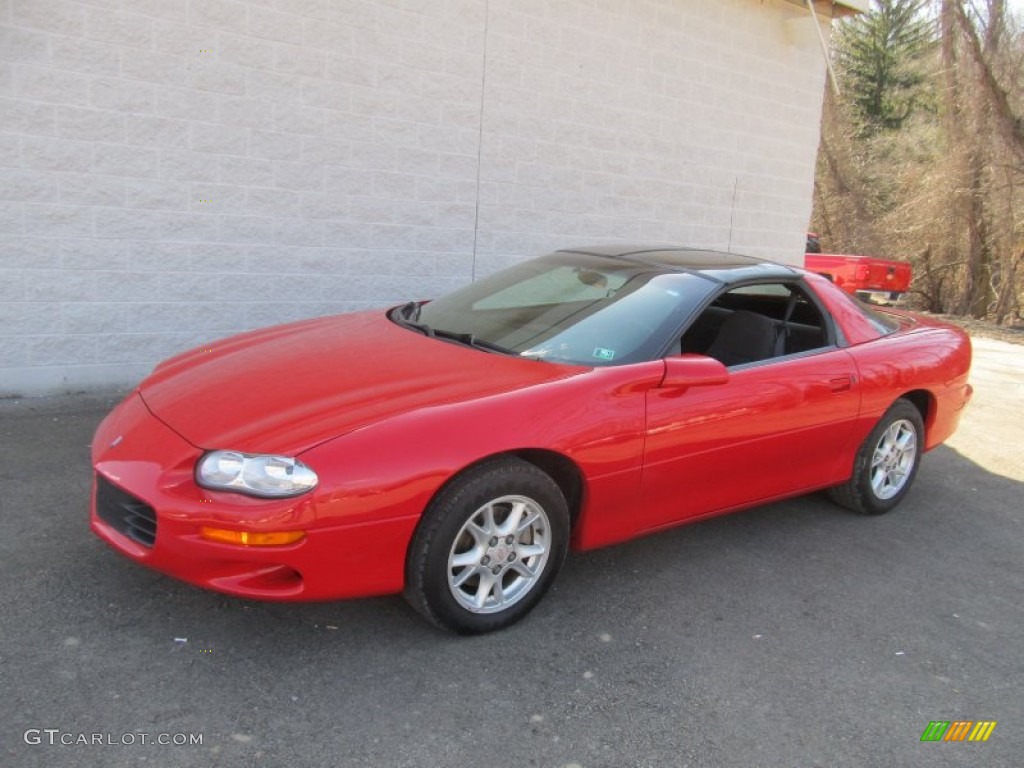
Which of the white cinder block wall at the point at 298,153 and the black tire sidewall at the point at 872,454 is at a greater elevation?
the white cinder block wall at the point at 298,153

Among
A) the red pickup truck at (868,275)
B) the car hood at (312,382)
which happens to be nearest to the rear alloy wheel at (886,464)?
the car hood at (312,382)

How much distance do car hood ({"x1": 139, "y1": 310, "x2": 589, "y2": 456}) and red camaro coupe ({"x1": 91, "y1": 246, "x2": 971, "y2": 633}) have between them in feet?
0.04

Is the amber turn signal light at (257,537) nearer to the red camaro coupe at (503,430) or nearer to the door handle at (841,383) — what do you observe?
the red camaro coupe at (503,430)

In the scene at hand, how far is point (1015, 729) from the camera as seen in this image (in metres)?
2.86

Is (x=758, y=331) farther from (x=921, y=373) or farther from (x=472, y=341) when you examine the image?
(x=472, y=341)

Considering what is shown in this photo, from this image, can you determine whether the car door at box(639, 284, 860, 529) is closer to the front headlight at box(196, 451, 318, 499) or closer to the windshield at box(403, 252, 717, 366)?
the windshield at box(403, 252, 717, 366)

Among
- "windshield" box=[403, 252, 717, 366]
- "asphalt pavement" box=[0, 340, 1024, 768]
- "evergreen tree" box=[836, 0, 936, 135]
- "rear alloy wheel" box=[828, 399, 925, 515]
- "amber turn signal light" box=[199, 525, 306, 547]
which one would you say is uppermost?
"evergreen tree" box=[836, 0, 936, 135]

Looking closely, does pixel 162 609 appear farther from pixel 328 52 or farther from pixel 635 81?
pixel 635 81

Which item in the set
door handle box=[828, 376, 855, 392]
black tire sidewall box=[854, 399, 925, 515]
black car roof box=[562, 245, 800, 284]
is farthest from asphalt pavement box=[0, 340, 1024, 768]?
black car roof box=[562, 245, 800, 284]

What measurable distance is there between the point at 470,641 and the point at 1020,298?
17594 millimetres

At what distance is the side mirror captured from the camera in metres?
3.47

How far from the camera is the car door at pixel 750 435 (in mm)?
3533

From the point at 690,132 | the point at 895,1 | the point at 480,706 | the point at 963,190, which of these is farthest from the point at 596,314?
the point at 895,1

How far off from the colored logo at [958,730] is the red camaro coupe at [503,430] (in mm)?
1245
